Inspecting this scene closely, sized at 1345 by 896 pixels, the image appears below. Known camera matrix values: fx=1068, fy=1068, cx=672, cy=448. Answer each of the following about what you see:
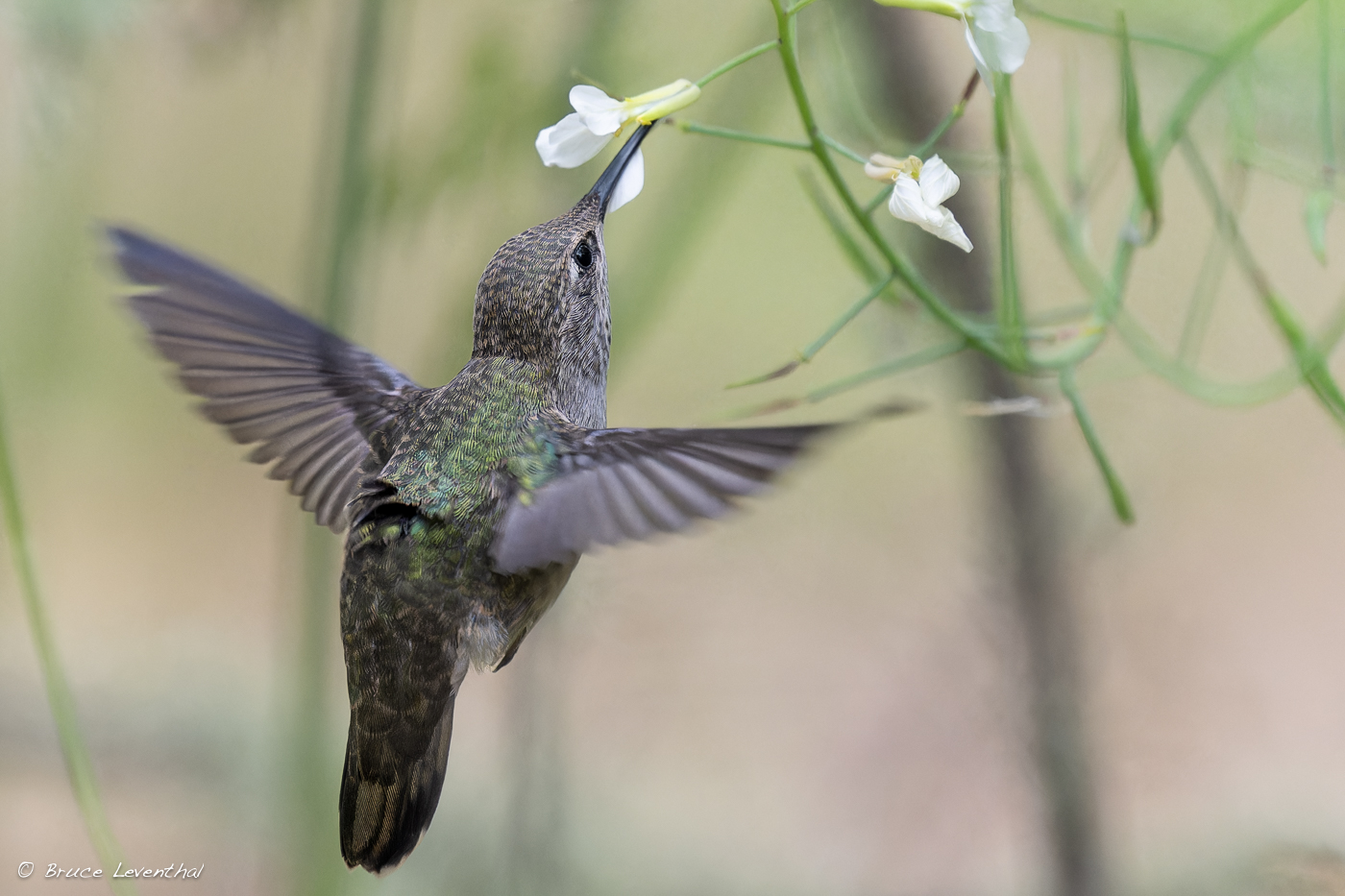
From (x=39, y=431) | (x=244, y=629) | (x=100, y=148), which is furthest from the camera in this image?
(x=244, y=629)

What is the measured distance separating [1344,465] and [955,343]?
105 cm

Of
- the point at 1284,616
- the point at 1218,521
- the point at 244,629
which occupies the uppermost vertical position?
the point at 1218,521

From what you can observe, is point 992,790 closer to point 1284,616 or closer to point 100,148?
point 1284,616

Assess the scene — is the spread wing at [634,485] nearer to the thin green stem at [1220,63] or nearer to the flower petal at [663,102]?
the flower petal at [663,102]

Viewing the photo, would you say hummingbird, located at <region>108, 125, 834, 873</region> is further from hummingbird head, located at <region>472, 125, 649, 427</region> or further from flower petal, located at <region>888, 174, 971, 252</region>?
flower petal, located at <region>888, 174, 971, 252</region>

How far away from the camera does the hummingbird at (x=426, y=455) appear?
2.16 feet

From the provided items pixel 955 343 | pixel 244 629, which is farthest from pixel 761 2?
pixel 244 629

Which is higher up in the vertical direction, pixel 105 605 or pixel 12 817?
pixel 105 605

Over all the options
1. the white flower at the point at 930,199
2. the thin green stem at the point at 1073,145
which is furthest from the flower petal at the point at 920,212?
the thin green stem at the point at 1073,145

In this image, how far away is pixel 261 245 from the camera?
4.96ft

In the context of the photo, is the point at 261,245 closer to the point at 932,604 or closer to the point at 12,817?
the point at 12,817

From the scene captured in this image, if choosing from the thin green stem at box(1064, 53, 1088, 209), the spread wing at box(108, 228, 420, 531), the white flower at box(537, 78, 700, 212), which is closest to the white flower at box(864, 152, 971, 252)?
the white flower at box(537, 78, 700, 212)

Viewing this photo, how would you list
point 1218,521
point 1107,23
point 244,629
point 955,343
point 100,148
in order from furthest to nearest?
1. point 244,629
2. point 1218,521
3. point 100,148
4. point 1107,23
5. point 955,343

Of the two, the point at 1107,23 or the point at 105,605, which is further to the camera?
the point at 105,605
